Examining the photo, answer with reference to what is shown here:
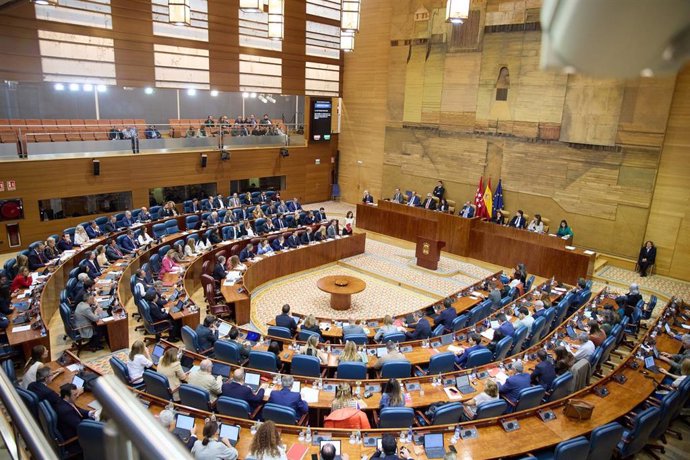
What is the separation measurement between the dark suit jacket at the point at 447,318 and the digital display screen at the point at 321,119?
14.1m

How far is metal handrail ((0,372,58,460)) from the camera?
3.54 feet

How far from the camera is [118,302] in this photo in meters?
9.22

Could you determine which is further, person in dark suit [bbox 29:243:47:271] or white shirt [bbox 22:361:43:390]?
person in dark suit [bbox 29:243:47:271]

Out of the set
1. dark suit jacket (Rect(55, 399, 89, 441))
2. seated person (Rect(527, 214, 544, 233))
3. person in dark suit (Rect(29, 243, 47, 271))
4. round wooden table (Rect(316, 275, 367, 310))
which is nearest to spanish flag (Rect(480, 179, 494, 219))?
seated person (Rect(527, 214, 544, 233))

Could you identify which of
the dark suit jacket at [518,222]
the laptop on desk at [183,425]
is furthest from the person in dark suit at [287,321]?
the dark suit jacket at [518,222]

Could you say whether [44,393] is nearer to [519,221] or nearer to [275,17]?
[275,17]

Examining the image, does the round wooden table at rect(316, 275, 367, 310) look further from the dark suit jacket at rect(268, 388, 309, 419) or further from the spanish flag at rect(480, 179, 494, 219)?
the spanish flag at rect(480, 179, 494, 219)

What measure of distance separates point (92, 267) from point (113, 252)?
1193 millimetres

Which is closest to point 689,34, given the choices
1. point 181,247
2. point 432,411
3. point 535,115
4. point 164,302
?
point 432,411

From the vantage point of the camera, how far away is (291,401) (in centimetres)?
609

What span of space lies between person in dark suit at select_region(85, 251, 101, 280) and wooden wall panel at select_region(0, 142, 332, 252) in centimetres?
472

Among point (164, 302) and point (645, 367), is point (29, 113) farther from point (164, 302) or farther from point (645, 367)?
point (645, 367)

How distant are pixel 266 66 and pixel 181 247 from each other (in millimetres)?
10381

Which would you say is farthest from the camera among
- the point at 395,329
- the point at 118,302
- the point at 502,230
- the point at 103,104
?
the point at 103,104
